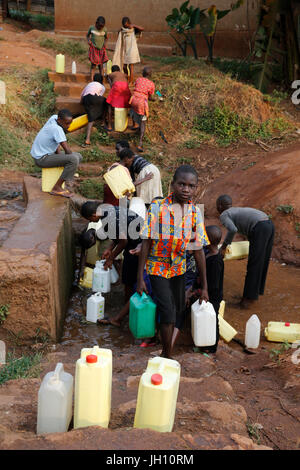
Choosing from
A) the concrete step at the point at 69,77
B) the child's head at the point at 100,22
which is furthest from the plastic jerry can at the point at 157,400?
the concrete step at the point at 69,77

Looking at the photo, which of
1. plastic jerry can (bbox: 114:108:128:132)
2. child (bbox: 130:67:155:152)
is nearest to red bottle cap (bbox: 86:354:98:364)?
child (bbox: 130:67:155:152)

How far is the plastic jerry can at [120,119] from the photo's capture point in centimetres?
1033

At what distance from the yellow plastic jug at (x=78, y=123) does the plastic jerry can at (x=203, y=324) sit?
5.84 metres

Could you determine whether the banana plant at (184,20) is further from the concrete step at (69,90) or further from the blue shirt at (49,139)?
the blue shirt at (49,139)

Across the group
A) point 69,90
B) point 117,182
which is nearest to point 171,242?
point 117,182

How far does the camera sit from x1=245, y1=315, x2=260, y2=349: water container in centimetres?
516

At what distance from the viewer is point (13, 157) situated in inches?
370

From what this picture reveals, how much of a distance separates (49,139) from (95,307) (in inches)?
86.9

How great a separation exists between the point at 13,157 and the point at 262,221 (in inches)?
199

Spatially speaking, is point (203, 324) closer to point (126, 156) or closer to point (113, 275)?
point (113, 275)

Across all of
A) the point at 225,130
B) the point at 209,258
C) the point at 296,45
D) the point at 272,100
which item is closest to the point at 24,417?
the point at 209,258

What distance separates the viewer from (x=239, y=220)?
6.16 m
